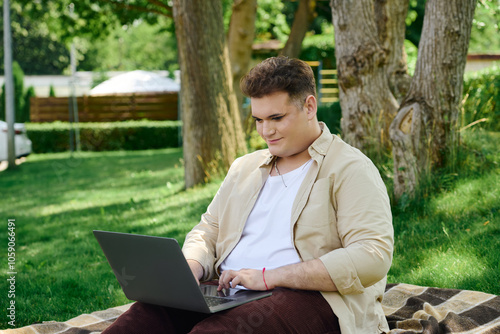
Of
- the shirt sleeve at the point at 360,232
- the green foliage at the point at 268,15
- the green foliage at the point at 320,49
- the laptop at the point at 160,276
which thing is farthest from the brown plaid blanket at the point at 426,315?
the green foliage at the point at 320,49

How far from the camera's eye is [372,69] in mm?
6406

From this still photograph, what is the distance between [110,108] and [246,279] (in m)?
20.8

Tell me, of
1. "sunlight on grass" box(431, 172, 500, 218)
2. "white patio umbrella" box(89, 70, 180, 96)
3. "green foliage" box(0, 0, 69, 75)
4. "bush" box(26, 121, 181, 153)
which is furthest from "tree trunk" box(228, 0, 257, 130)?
"green foliage" box(0, 0, 69, 75)

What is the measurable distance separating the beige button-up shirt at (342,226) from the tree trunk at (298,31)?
1306cm

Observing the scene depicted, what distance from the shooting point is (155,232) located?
21.7 feet

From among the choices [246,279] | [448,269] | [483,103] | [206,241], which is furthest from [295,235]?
[483,103]

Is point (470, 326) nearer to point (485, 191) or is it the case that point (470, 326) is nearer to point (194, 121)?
point (485, 191)

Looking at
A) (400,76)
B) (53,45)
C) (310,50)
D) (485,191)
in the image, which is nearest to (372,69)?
(400,76)

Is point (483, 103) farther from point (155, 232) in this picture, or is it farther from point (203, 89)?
point (155, 232)

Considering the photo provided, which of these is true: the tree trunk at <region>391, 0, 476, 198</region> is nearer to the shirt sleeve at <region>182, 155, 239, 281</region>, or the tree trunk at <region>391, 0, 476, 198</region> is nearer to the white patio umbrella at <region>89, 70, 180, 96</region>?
the shirt sleeve at <region>182, 155, 239, 281</region>

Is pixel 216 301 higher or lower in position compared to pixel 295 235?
lower

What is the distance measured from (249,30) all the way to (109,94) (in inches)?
456

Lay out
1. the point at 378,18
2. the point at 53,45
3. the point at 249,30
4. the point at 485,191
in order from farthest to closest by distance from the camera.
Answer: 1. the point at 53,45
2. the point at 249,30
3. the point at 378,18
4. the point at 485,191

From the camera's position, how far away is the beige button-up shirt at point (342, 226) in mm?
2438
